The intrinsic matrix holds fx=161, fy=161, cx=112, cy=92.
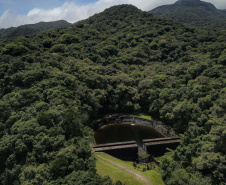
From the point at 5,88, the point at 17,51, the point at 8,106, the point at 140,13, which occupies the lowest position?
the point at 8,106

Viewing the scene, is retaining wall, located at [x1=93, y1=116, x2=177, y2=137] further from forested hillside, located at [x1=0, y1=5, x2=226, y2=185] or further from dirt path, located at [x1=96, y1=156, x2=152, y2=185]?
dirt path, located at [x1=96, y1=156, x2=152, y2=185]

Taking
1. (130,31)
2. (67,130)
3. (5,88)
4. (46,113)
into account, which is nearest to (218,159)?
(67,130)

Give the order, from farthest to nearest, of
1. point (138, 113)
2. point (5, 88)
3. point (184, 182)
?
point (138, 113) → point (5, 88) → point (184, 182)

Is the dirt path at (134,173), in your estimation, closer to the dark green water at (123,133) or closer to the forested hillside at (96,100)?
the forested hillside at (96,100)

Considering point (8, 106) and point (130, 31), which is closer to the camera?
point (8, 106)

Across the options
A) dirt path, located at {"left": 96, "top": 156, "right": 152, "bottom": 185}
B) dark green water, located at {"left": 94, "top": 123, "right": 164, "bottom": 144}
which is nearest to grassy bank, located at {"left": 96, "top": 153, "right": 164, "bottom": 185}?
dirt path, located at {"left": 96, "top": 156, "right": 152, "bottom": 185}

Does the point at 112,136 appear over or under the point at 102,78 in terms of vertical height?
under

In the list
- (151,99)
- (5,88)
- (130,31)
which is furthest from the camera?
(130,31)

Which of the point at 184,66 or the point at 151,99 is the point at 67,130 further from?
the point at 184,66
